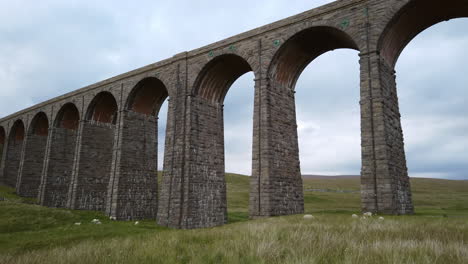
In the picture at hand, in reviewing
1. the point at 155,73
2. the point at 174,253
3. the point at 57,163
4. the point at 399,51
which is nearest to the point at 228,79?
the point at 155,73

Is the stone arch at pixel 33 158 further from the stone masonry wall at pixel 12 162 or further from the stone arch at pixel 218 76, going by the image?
the stone arch at pixel 218 76

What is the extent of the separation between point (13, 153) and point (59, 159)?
566 inches

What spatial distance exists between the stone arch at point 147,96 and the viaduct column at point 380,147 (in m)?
15.9

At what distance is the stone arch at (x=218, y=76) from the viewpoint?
73.3 ft

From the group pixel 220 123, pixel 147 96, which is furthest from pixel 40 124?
pixel 220 123

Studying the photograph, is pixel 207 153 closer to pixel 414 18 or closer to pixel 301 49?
pixel 301 49

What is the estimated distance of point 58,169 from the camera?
33031 mm

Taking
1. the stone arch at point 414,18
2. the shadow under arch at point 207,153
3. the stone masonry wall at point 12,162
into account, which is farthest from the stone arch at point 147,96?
the stone masonry wall at point 12,162

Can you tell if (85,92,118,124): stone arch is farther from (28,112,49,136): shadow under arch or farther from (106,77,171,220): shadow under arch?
(28,112,49,136): shadow under arch

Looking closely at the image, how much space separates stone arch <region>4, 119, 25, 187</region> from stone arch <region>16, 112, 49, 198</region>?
4.34 m

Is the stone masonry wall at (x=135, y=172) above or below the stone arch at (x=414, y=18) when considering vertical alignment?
below

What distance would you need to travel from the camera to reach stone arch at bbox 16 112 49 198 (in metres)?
37.0

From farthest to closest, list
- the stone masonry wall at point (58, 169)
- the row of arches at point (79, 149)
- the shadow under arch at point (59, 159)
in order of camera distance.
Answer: the shadow under arch at point (59, 159)
the stone masonry wall at point (58, 169)
the row of arches at point (79, 149)

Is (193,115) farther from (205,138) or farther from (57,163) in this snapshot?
(57,163)
